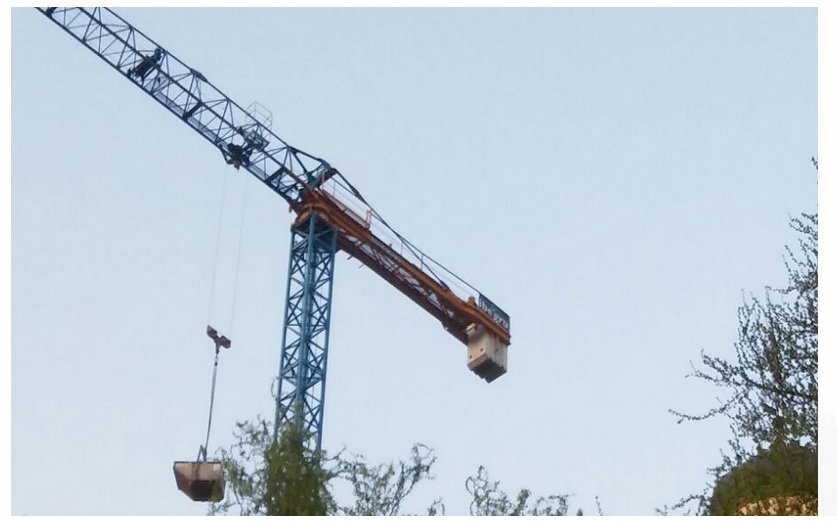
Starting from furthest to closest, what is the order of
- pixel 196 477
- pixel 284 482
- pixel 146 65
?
pixel 146 65 < pixel 196 477 < pixel 284 482

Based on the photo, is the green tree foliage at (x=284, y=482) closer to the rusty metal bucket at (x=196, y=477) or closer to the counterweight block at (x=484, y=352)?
the rusty metal bucket at (x=196, y=477)

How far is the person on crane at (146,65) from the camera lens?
115 ft

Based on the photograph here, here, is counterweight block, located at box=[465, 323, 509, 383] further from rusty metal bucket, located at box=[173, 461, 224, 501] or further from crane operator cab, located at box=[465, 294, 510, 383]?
rusty metal bucket, located at box=[173, 461, 224, 501]

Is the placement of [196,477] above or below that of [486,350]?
below

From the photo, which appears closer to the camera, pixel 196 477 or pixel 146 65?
pixel 196 477

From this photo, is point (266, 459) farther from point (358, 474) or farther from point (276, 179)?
point (276, 179)

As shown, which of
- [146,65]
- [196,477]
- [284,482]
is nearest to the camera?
[284,482]

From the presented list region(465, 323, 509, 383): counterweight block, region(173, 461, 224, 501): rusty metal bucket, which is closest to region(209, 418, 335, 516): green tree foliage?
region(173, 461, 224, 501): rusty metal bucket

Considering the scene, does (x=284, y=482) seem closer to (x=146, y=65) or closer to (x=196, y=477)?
(x=196, y=477)

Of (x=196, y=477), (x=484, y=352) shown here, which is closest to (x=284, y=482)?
(x=196, y=477)

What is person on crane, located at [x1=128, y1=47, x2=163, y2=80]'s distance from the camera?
35.2 meters

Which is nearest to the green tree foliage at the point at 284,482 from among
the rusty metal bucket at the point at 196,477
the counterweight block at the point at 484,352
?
the rusty metal bucket at the point at 196,477

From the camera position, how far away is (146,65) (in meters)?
35.2

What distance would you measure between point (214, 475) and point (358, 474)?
660 cm
